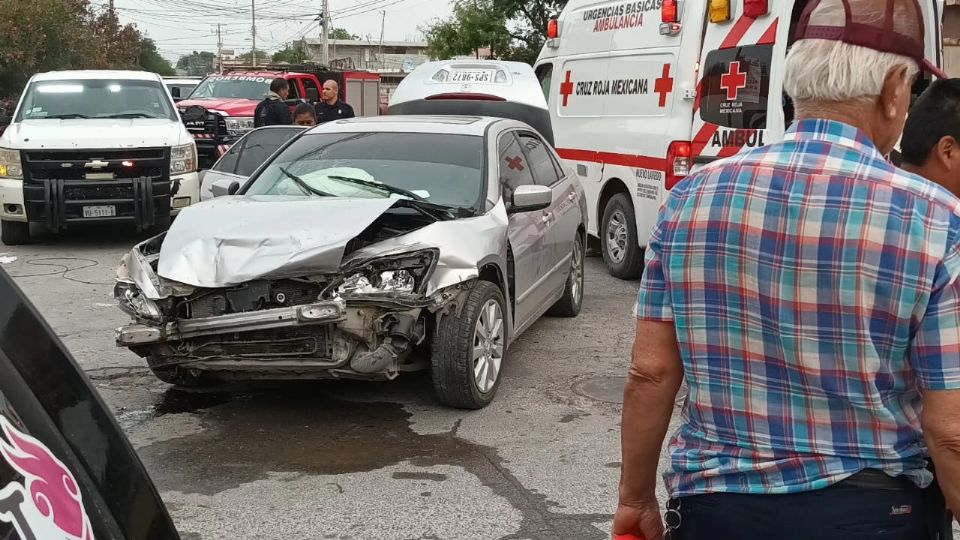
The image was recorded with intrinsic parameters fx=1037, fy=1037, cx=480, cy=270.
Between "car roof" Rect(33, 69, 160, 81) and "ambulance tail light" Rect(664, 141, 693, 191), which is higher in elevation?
"car roof" Rect(33, 69, 160, 81)

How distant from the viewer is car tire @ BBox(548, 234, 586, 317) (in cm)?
808

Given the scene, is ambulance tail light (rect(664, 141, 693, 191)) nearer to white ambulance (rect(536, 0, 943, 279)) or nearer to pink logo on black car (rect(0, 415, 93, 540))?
white ambulance (rect(536, 0, 943, 279))

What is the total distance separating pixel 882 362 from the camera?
70.8 inches

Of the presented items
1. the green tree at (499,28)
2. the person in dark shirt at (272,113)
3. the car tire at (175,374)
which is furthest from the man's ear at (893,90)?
the green tree at (499,28)

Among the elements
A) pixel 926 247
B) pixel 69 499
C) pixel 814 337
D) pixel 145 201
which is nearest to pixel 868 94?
pixel 926 247

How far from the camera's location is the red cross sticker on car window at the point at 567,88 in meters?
11.2

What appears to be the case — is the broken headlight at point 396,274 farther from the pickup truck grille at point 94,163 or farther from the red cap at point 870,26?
the pickup truck grille at point 94,163

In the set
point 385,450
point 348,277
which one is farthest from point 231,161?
point 385,450

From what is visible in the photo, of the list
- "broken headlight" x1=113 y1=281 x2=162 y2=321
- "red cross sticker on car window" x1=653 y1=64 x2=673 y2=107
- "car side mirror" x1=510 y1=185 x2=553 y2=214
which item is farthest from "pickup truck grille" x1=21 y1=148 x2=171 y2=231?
"car side mirror" x1=510 y1=185 x2=553 y2=214

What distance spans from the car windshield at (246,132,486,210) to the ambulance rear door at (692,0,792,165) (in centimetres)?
249

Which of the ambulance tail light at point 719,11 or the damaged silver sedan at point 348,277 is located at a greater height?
the ambulance tail light at point 719,11

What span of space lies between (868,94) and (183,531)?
131 inches

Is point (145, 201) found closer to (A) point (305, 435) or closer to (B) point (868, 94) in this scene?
(A) point (305, 435)

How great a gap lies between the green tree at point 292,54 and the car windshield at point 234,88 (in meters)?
46.1
